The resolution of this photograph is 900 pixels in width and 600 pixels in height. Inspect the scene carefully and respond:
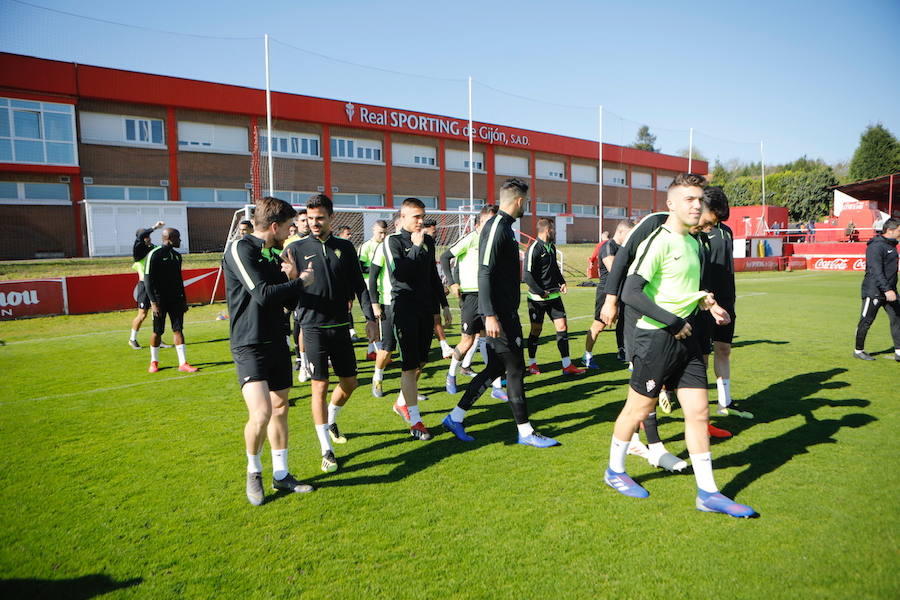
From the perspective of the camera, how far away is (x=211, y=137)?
96.9 ft

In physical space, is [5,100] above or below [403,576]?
above

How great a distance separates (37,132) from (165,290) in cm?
2391

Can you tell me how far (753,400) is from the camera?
20.2ft

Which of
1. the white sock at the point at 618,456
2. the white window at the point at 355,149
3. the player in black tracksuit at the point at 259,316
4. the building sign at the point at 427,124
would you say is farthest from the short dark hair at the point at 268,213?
the building sign at the point at 427,124

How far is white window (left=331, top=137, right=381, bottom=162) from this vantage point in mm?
33562

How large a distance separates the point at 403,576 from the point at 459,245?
4.88 metres

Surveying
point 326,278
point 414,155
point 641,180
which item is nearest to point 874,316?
point 326,278

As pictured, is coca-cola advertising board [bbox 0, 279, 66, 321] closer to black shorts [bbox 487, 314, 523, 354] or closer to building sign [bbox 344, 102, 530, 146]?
black shorts [bbox 487, 314, 523, 354]

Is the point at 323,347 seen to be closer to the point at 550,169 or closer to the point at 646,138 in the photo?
the point at 550,169

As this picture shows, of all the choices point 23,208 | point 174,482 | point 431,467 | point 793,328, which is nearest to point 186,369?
point 174,482

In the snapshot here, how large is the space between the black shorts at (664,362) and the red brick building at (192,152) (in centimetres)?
2266

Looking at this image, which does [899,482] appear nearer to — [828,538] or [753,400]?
[828,538]

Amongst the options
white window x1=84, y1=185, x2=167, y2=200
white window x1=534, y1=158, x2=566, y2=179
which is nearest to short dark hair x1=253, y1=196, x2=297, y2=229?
white window x1=84, y1=185, x2=167, y2=200

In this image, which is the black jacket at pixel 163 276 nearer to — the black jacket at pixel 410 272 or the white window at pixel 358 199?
the black jacket at pixel 410 272
